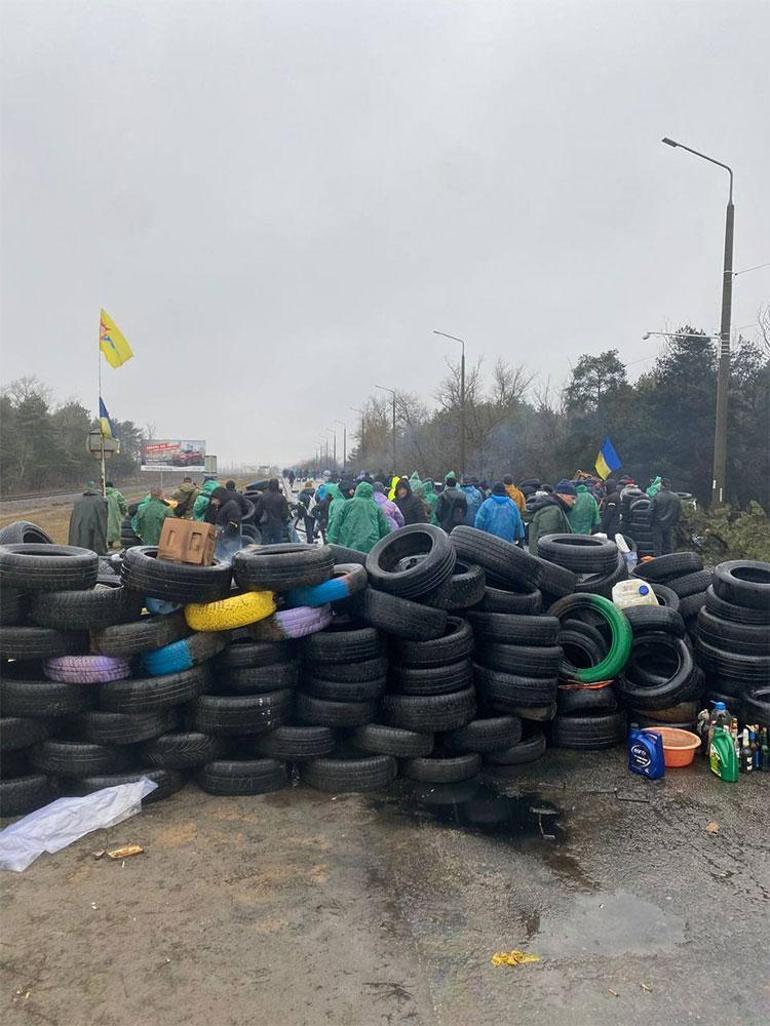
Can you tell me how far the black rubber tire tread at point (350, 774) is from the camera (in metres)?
4.80

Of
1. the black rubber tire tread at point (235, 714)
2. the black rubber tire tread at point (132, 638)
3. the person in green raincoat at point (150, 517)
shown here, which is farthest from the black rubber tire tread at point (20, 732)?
the person in green raincoat at point (150, 517)

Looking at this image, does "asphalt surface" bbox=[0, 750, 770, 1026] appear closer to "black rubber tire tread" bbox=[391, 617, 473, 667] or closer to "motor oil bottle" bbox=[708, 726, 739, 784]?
"motor oil bottle" bbox=[708, 726, 739, 784]

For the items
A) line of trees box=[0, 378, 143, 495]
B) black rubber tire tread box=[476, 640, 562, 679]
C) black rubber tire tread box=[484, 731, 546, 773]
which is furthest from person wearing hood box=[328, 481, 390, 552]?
line of trees box=[0, 378, 143, 495]

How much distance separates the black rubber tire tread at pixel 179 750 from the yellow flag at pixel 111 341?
1745 centimetres

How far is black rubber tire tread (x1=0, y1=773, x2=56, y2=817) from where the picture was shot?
440cm

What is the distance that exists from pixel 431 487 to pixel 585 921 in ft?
50.4

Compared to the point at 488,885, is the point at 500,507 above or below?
above

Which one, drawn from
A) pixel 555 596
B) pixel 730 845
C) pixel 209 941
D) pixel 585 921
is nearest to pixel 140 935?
pixel 209 941

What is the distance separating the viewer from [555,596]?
6285 millimetres

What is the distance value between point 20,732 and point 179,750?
3.35 ft

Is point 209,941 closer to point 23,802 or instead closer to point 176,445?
point 23,802

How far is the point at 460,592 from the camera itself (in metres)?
5.40

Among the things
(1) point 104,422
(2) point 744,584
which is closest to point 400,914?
(2) point 744,584

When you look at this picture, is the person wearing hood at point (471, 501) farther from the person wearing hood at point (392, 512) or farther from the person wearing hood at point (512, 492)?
the person wearing hood at point (392, 512)
